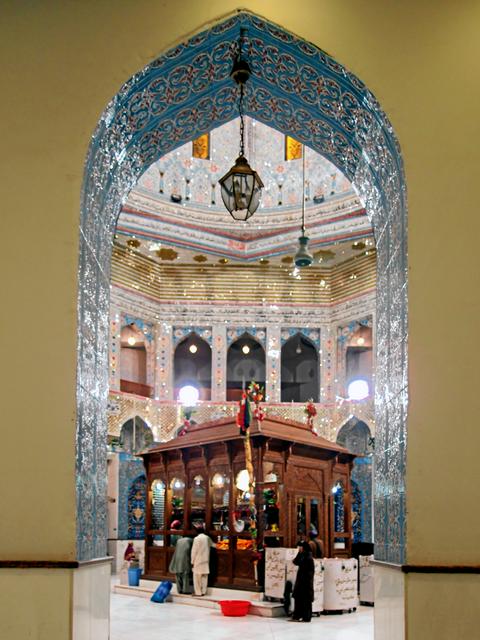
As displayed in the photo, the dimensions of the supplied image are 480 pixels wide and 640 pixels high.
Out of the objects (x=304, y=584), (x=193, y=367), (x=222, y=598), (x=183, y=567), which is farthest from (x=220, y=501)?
(x=193, y=367)

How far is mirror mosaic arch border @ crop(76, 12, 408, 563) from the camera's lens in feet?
16.3

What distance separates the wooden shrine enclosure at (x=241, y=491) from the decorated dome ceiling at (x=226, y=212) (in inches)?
Result: 209

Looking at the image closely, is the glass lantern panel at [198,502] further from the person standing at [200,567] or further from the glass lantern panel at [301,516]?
the glass lantern panel at [301,516]

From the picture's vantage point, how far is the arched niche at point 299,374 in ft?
75.5

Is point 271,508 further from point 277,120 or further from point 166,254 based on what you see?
point 166,254

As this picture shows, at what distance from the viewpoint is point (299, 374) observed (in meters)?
23.1

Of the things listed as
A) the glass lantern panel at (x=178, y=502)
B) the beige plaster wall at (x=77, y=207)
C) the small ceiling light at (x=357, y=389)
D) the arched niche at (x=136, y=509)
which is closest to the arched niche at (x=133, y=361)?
the arched niche at (x=136, y=509)

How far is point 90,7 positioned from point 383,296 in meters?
2.68

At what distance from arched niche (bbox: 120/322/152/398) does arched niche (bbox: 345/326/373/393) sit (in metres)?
4.92

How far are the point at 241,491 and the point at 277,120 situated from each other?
24.1 feet

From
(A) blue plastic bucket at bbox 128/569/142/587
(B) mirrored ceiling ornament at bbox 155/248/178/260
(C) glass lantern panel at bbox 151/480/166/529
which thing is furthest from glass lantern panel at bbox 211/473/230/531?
(B) mirrored ceiling ornament at bbox 155/248/178/260

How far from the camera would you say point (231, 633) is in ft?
29.8
